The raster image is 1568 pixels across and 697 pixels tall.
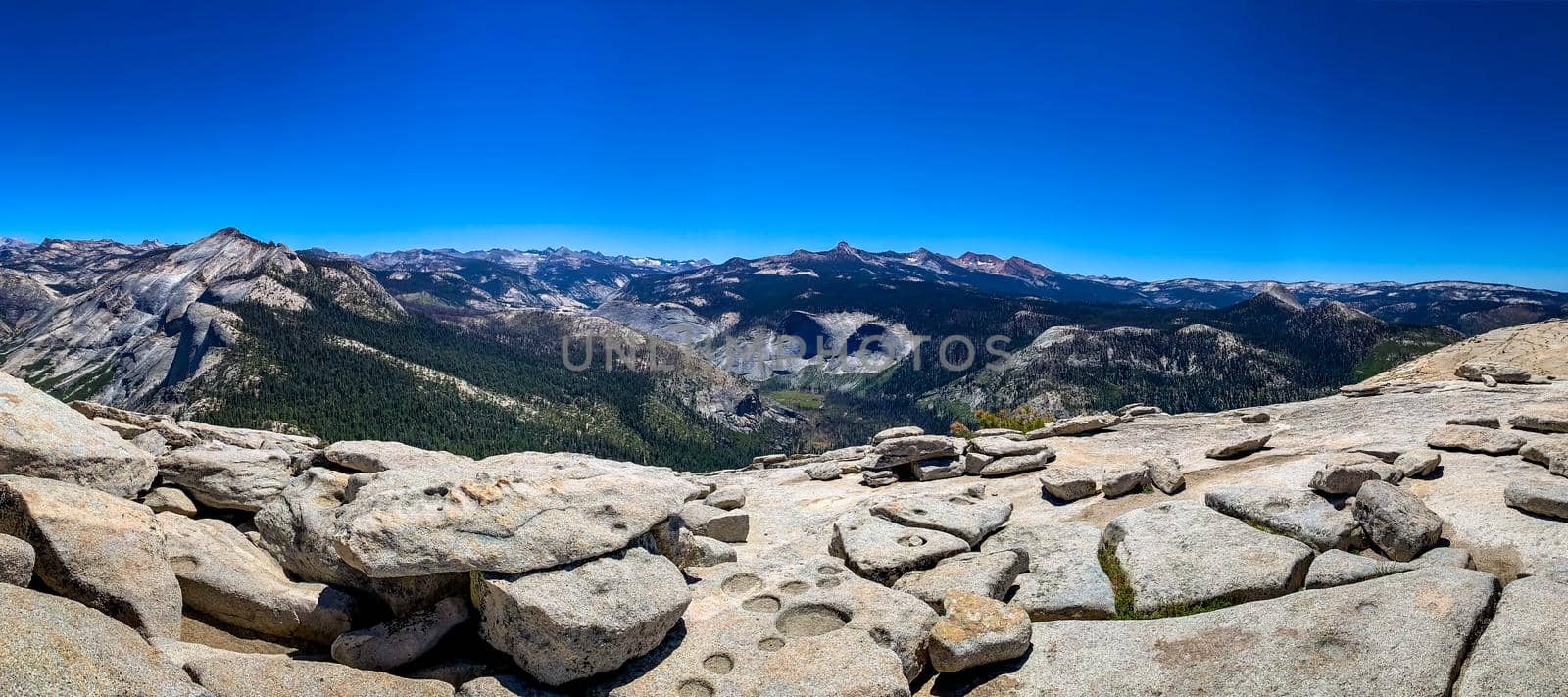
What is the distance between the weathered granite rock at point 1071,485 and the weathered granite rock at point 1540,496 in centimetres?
942

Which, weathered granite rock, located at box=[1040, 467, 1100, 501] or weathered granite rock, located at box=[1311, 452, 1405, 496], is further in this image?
weathered granite rock, located at box=[1040, 467, 1100, 501]

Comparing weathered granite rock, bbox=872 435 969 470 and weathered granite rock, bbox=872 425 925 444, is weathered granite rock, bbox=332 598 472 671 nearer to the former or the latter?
weathered granite rock, bbox=872 435 969 470

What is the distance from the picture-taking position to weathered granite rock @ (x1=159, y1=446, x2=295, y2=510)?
55.5ft

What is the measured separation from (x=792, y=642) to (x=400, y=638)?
6817 mm

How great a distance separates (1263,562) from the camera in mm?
13445

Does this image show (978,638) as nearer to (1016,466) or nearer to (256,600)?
(256,600)

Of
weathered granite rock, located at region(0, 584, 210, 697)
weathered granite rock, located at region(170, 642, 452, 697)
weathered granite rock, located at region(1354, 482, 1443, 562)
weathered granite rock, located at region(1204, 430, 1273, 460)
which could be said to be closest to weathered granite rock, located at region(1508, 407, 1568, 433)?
weathered granite rock, located at region(1204, 430, 1273, 460)

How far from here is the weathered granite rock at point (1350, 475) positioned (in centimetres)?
1645

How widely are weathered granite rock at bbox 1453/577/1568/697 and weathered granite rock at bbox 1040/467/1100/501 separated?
11.0m

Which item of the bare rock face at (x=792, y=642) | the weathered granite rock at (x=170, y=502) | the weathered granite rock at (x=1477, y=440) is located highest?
the weathered granite rock at (x=1477, y=440)

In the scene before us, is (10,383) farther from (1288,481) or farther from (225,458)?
(1288,481)

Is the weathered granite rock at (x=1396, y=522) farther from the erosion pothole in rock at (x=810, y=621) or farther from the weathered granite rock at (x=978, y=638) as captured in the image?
the erosion pothole in rock at (x=810, y=621)

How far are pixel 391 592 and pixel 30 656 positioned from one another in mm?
5358

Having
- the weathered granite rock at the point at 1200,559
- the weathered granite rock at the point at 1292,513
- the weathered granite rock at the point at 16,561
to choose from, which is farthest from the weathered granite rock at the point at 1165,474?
the weathered granite rock at the point at 16,561
